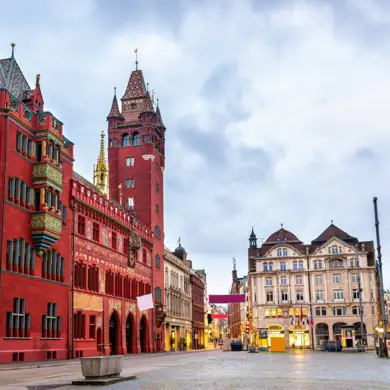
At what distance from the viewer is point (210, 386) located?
17.1 metres

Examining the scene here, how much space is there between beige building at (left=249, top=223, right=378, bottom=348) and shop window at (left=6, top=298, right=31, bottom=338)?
6523 centimetres

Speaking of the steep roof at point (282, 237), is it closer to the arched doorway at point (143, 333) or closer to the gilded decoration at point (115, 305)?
the arched doorway at point (143, 333)

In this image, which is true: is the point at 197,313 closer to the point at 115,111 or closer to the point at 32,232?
the point at 115,111

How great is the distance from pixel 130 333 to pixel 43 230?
2643 centimetres

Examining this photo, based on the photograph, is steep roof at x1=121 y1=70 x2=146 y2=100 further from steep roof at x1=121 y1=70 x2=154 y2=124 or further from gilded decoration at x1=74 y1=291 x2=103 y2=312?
gilded decoration at x1=74 y1=291 x2=103 y2=312

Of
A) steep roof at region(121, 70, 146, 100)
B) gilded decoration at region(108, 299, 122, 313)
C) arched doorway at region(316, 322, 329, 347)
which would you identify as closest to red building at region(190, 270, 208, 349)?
arched doorway at region(316, 322, 329, 347)

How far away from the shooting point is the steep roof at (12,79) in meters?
45.9

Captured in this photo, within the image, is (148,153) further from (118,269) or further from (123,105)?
(118,269)

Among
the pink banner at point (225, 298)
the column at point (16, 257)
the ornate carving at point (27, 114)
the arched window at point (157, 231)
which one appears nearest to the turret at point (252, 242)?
the pink banner at point (225, 298)

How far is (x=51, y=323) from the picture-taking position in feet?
140

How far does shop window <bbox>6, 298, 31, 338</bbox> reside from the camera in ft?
121

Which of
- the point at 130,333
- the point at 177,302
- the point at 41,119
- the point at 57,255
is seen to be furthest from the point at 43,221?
the point at 177,302

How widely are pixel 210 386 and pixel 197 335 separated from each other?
89.8 m

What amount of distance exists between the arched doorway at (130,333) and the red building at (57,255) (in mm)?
109
